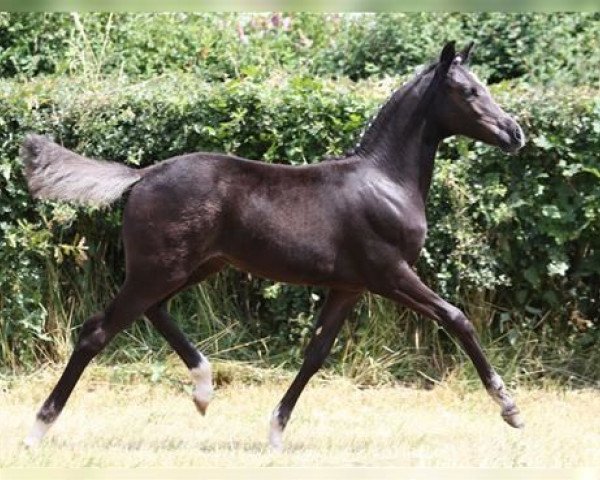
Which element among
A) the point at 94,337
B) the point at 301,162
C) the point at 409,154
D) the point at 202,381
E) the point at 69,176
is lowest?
the point at 202,381

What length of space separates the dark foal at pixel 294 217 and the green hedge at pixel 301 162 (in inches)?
66.7

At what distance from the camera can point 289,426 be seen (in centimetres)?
674

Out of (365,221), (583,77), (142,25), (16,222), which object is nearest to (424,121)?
(365,221)

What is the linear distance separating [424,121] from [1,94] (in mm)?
3401

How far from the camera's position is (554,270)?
772 cm

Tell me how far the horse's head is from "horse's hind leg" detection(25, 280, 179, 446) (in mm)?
1846

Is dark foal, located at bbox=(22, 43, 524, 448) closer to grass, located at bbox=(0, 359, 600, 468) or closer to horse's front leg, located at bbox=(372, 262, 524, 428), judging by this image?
horse's front leg, located at bbox=(372, 262, 524, 428)

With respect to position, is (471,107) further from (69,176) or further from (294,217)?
(69,176)

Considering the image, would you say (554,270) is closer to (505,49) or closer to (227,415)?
(227,415)

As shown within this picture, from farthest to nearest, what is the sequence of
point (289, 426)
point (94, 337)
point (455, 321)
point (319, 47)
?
point (319, 47), point (289, 426), point (455, 321), point (94, 337)

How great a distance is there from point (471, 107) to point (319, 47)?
17.6ft

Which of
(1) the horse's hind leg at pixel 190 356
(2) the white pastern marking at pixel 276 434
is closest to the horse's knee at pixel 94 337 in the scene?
(1) the horse's hind leg at pixel 190 356

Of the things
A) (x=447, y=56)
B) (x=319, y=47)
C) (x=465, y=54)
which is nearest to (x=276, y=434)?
(x=447, y=56)

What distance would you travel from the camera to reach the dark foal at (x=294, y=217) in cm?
560
